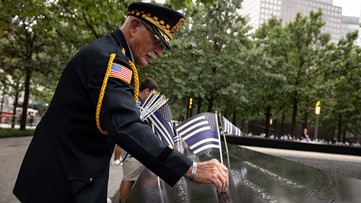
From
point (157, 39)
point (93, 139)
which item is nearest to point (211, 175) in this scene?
point (93, 139)

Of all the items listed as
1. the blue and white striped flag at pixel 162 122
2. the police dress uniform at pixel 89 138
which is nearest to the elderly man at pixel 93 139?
the police dress uniform at pixel 89 138

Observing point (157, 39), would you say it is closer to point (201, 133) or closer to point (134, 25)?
point (134, 25)

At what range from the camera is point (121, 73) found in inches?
79.7

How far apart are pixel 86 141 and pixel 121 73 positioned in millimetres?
440

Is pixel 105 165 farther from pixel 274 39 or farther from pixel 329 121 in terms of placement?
pixel 329 121

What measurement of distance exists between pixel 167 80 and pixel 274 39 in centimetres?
1561

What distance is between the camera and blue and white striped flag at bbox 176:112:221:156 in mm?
4074

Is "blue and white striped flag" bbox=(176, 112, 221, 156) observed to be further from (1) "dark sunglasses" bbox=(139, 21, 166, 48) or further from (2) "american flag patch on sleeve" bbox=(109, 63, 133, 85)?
(2) "american flag patch on sleeve" bbox=(109, 63, 133, 85)

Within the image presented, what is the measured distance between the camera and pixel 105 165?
7.15ft

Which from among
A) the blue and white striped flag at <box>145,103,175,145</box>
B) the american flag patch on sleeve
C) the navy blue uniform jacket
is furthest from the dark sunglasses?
the blue and white striped flag at <box>145,103,175,145</box>

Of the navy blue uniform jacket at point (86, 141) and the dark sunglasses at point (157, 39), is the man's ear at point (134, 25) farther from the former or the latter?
the navy blue uniform jacket at point (86, 141)

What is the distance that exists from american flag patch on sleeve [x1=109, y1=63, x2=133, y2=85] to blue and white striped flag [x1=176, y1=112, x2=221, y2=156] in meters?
2.10

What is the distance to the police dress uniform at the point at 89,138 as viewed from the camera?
75.5 inches

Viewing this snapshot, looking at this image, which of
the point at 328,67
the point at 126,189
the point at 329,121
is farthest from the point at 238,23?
the point at 126,189
